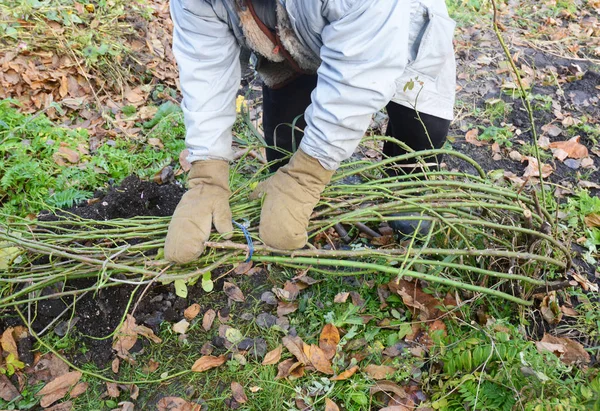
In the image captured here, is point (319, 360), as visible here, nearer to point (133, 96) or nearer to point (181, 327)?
point (181, 327)

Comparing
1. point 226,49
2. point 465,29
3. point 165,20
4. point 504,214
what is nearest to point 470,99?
point 465,29

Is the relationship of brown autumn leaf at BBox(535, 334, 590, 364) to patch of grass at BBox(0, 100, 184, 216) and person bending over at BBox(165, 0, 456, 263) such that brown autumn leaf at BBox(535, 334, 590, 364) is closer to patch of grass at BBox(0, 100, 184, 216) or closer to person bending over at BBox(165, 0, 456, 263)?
person bending over at BBox(165, 0, 456, 263)

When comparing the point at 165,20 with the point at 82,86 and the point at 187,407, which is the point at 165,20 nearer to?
the point at 82,86

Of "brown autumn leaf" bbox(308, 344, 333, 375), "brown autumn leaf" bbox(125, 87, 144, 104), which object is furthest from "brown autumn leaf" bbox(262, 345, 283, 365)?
"brown autumn leaf" bbox(125, 87, 144, 104)

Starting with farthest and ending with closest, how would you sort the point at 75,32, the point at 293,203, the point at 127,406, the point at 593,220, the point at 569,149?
the point at 75,32 < the point at 569,149 < the point at 593,220 < the point at 127,406 < the point at 293,203

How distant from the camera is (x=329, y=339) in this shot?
205 cm

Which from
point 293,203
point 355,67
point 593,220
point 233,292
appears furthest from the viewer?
point 593,220

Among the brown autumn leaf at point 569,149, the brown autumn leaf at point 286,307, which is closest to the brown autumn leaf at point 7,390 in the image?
the brown autumn leaf at point 286,307

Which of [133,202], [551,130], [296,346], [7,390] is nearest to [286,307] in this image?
[296,346]

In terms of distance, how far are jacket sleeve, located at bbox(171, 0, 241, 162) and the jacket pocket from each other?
753 millimetres

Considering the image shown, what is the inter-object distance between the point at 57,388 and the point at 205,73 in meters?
1.40

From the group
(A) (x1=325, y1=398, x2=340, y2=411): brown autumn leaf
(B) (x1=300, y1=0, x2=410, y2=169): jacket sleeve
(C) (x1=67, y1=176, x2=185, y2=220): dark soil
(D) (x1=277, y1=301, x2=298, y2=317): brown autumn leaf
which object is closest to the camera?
(B) (x1=300, y1=0, x2=410, y2=169): jacket sleeve

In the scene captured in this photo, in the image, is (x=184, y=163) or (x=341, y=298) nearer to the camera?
(x=341, y=298)

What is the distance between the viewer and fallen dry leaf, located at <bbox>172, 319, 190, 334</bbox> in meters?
2.14
